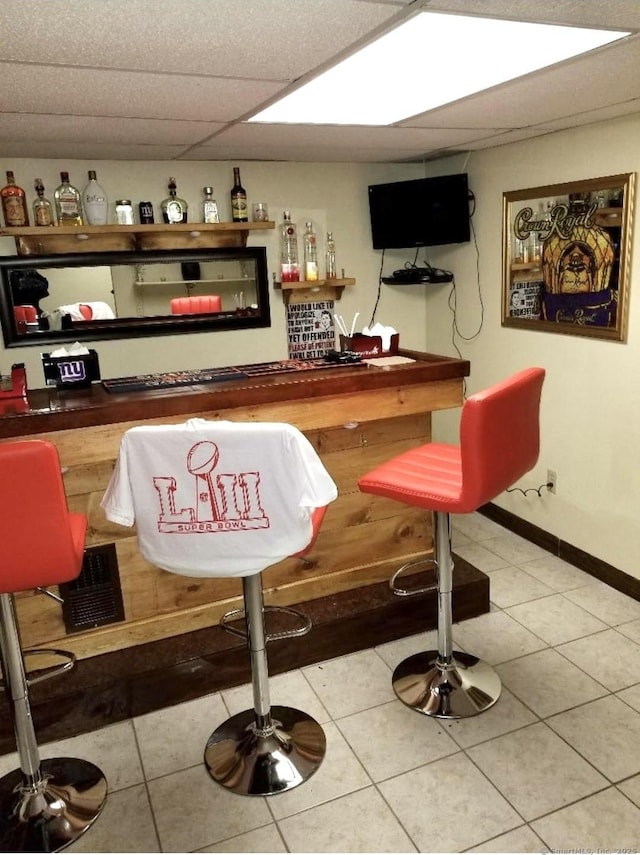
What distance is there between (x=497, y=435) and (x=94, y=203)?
2.69 metres

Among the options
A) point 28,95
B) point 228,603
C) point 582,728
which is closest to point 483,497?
point 582,728

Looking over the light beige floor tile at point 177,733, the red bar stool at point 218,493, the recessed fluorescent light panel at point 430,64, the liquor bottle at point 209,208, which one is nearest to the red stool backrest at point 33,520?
the red bar stool at point 218,493

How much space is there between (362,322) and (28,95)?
2.77 m

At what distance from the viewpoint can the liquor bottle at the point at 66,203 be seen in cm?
357

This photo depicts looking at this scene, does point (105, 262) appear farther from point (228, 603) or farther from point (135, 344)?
point (228, 603)

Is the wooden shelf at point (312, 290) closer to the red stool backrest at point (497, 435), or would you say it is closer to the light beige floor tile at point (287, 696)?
the red stool backrest at point (497, 435)

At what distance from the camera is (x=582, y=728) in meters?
2.39

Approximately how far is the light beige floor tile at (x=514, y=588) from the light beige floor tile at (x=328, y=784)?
1.27 m

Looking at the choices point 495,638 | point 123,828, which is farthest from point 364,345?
point 123,828

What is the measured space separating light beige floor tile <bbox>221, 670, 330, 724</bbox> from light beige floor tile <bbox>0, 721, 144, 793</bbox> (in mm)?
393

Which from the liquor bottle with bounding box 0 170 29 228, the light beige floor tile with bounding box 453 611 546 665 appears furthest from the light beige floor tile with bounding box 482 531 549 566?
the liquor bottle with bounding box 0 170 29 228

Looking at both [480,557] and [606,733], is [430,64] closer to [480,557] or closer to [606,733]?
[606,733]

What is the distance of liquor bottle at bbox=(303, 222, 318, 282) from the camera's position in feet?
13.8

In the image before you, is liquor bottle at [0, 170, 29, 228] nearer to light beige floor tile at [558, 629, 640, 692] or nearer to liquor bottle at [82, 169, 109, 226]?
liquor bottle at [82, 169, 109, 226]
